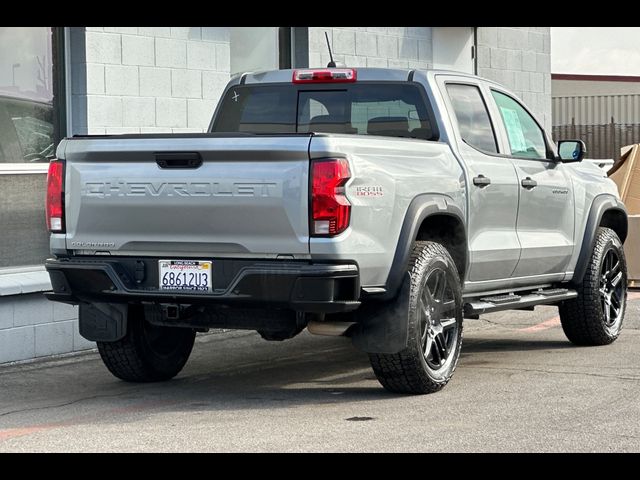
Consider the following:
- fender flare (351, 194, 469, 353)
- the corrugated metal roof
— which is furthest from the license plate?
the corrugated metal roof

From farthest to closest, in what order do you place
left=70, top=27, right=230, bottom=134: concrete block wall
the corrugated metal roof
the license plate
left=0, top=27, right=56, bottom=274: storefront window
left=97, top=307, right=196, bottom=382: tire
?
1. the corrugated metal roof
2. left=70, top=27, right=230, bottom=134: concrete block wall
3. left=0, top=27, right=56, bottom=274: storefront window
4. left=97, top=307, right=196, bottom=382: tire
5. the license plate

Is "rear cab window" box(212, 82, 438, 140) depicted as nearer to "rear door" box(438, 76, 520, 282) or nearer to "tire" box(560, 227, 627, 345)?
"rear door" box(438, 76, 520, 282)

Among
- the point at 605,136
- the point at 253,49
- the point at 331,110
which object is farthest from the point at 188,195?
the point at 605,136

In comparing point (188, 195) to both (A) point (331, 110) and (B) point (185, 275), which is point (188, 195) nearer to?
(B) point (185, 275)

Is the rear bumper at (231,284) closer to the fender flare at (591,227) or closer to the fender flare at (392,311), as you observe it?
the fender flare at (392,311)

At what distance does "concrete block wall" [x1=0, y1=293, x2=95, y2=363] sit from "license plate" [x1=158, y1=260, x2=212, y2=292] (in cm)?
249

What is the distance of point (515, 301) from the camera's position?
8.88 meters

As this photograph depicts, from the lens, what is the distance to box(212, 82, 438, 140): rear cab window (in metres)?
8.58

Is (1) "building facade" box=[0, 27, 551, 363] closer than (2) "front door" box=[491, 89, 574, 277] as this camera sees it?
No

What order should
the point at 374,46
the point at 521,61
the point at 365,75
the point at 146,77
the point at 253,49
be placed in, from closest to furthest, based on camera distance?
the point at 365,75, the point at 146,77, the point at 253,49, the point at 374,46, the point at 521,61

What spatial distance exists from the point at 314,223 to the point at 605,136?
2251 cm

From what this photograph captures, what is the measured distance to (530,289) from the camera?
938cm
